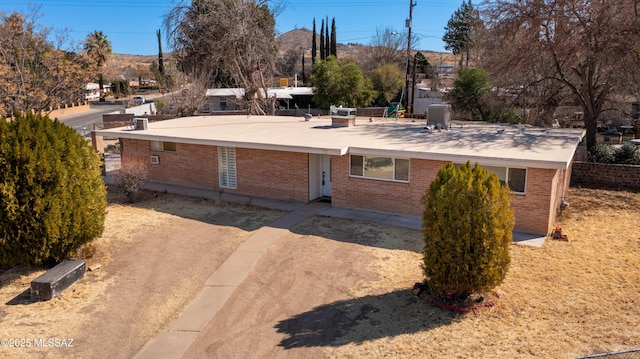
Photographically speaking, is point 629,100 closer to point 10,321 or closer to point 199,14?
point 199,14

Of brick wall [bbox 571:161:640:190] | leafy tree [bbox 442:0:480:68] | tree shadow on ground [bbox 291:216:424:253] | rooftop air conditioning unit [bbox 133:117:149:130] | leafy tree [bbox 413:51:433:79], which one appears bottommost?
tree shadow on ground [bbox 291:216:424:253]

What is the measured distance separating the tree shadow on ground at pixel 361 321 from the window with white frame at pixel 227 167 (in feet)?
33.5

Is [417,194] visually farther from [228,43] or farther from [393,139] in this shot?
[228,43]

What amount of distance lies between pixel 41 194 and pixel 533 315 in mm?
10934

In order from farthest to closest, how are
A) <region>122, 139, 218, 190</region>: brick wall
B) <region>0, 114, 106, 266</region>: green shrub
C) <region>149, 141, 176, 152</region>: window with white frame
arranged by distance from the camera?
<region>149, 141, 176, 152</region>: window with white frame < <region>122, 139, 218, 190</region>: brick wall < <region>0, 114, 106, 266</region>: green shrub

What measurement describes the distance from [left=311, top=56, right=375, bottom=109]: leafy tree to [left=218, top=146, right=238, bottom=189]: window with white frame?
24685mm

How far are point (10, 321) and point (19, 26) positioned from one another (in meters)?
27.6

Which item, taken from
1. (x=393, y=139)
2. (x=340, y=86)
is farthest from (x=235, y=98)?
(x=393, y=139)

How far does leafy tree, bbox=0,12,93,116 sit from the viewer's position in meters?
29.9

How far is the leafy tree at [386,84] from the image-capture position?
155 feet

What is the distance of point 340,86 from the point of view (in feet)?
141

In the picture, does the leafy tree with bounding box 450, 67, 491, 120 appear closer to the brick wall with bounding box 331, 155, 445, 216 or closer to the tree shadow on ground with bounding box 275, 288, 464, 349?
the brick wall with bounding box 331, 155, 445, 216

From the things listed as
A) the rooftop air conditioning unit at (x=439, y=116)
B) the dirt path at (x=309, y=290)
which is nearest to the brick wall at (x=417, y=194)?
the dirt path at (x=309, y=290)

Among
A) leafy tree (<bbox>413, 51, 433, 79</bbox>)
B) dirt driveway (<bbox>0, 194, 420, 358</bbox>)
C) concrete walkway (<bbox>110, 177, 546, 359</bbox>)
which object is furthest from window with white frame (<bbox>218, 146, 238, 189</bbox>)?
leafy tree (<bbox>413, 51, 433, 79</bbox>)
